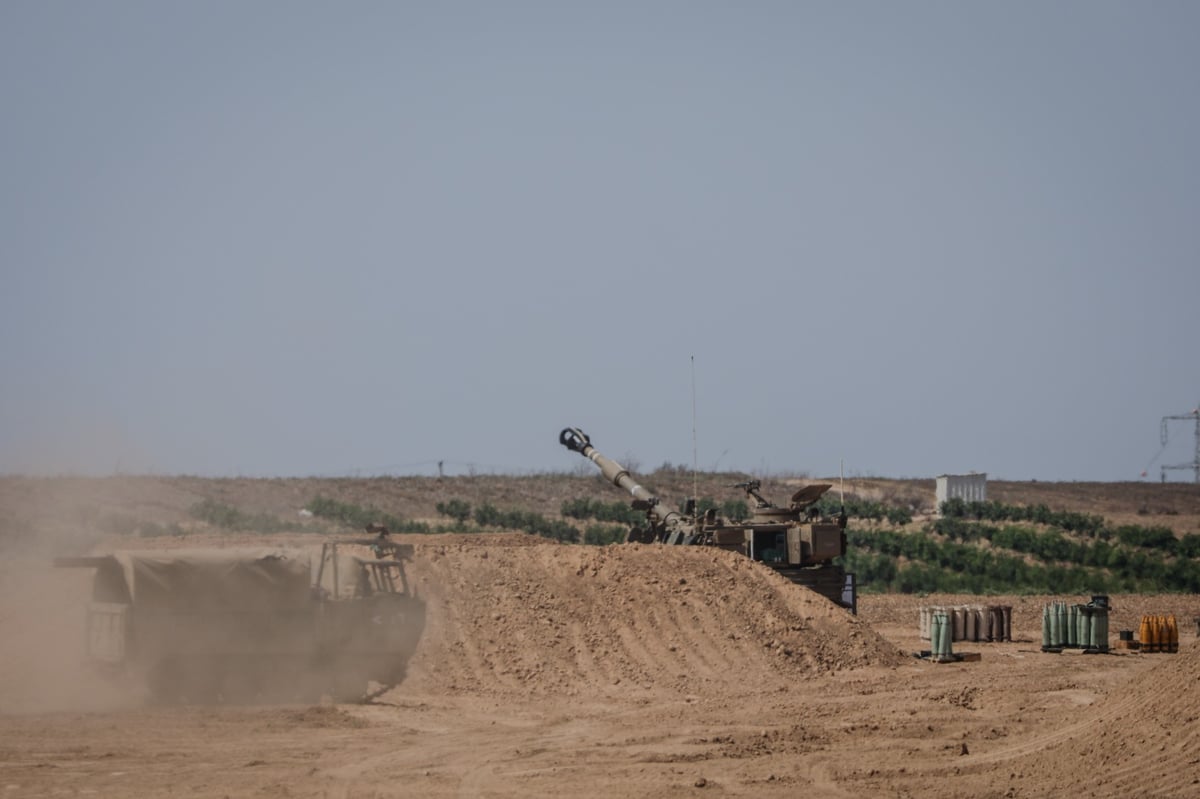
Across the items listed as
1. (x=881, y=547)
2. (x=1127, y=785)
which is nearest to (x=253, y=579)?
(x=1127, y=785)

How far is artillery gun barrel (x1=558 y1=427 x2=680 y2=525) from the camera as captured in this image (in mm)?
31750

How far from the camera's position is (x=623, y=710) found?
791 inches

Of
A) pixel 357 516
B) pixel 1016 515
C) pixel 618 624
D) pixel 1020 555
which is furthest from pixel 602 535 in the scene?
pixel 618 624

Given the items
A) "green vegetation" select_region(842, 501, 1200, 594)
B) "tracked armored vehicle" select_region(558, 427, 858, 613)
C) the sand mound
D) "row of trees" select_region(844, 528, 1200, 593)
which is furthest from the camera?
"green vegetation" select_region(842, 501, 1200, 594)

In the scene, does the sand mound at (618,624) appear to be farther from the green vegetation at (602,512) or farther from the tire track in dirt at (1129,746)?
the green vegetation at (602,512)

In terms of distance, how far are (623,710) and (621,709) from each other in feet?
0.37

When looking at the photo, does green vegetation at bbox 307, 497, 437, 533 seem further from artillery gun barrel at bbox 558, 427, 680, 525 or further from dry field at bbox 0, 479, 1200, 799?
dry field at bbox 0, 479, 1200, 799

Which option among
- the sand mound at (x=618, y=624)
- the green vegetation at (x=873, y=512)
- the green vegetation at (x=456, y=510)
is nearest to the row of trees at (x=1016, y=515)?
the green vegetation at (x=873, y=512)

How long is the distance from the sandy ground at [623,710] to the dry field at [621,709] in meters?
0.05

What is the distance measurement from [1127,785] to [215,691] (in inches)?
467

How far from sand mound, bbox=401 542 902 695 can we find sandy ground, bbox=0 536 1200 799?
5cm

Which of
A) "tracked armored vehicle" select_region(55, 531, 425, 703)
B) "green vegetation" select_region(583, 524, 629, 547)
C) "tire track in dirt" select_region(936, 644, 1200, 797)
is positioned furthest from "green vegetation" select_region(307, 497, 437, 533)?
"tire track in dirt" select_region(936, 644, 1200, 797)

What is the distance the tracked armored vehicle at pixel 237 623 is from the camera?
19.2 metres

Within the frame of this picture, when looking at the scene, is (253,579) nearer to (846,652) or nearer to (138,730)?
(138,730)
